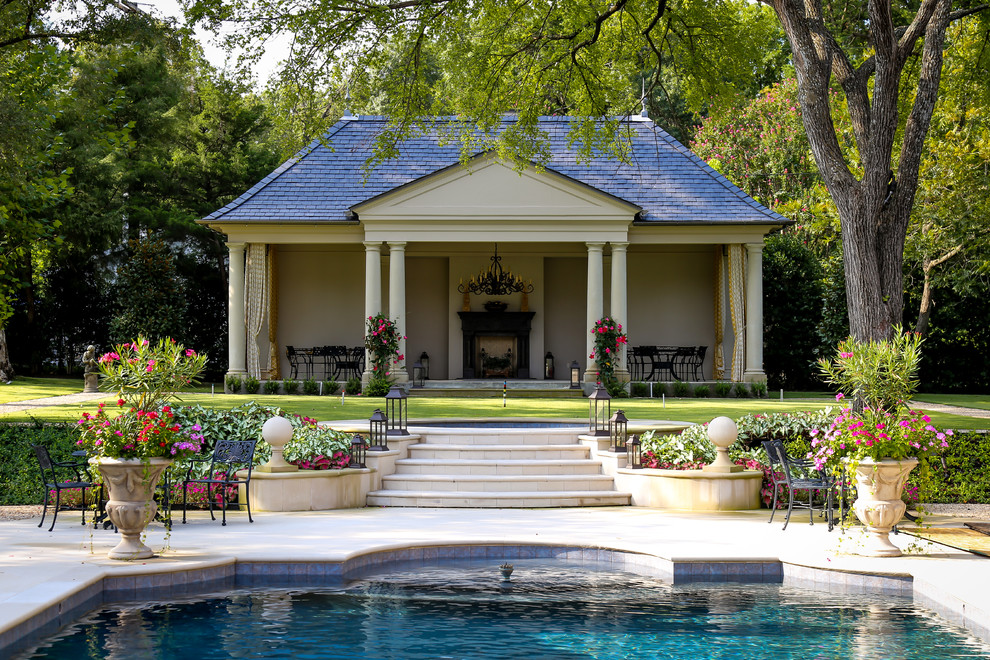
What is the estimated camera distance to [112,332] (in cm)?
2683

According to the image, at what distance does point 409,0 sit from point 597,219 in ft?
35.4

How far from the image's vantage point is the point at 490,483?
12.3m

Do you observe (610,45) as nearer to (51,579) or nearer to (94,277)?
(51,579)

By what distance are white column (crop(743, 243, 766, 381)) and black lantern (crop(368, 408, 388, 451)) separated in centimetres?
1309

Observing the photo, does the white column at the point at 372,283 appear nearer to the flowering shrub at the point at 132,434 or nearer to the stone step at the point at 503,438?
the stone step at the point at 503,438

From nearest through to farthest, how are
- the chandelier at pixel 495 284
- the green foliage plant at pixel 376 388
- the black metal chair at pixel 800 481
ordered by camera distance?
the black metal chair at pixel 800 481
the green foliage plant at pixel 376 388
the chandelier at pixel 495 284

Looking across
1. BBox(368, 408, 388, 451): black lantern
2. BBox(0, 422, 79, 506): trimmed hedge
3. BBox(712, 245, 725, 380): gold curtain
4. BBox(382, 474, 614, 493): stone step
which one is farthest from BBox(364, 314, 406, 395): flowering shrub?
BBox(382, 474, 614, 493): stone step

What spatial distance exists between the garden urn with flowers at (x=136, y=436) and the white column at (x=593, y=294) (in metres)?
14.9

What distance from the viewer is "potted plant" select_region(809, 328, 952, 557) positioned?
8.83 meters

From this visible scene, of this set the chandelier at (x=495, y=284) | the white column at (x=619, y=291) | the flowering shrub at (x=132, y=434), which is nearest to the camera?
the flowering shrub at (x=132, y=434)

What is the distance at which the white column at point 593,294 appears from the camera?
75.3ft

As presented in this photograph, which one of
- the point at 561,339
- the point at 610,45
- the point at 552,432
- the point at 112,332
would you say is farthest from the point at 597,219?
the point at 112,332

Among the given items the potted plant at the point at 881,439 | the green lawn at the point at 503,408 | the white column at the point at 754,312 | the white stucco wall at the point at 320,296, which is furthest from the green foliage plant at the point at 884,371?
the white stucco wall at the point at 320,296

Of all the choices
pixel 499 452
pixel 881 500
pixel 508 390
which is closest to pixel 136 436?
pixel 499 452
